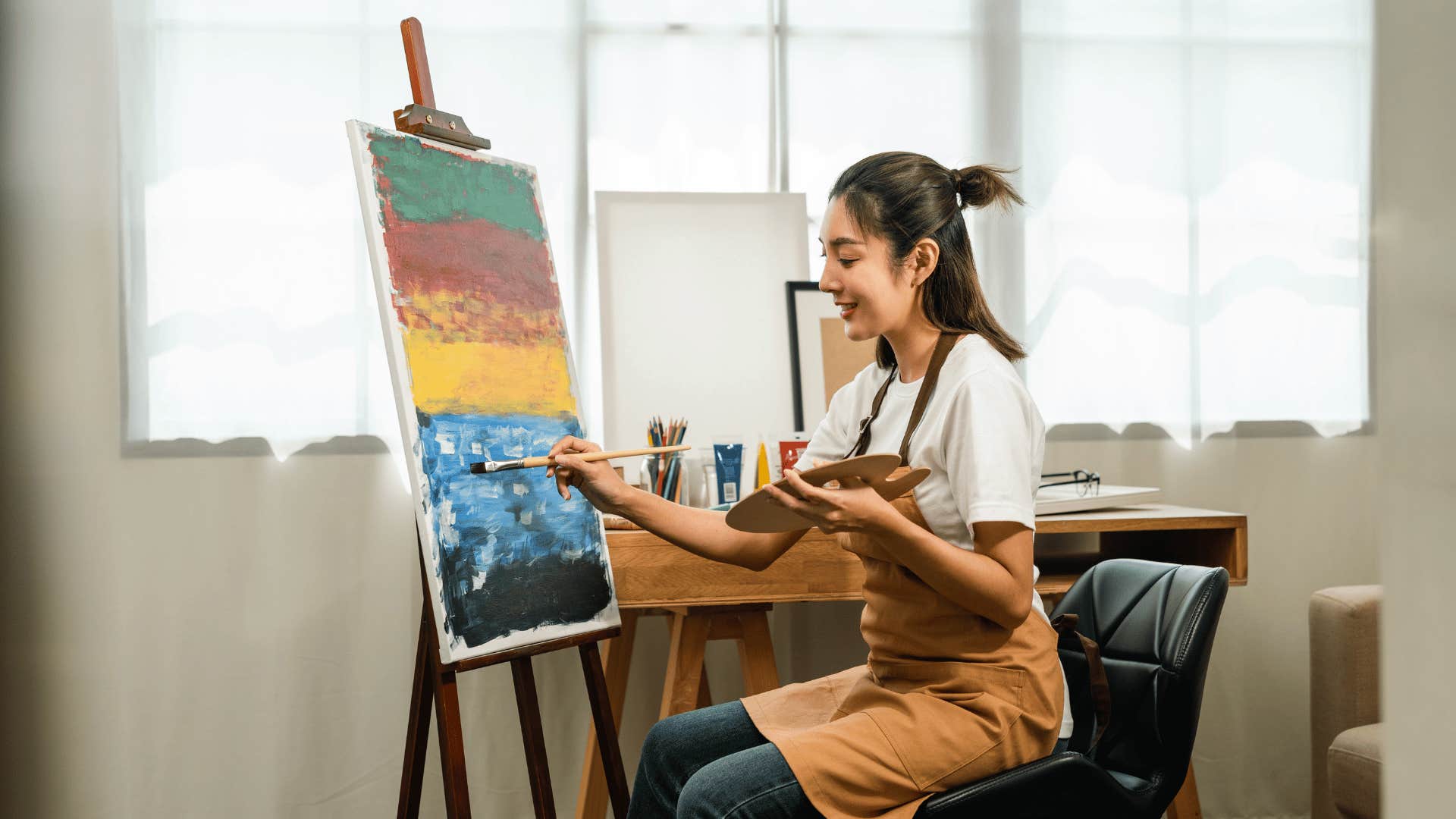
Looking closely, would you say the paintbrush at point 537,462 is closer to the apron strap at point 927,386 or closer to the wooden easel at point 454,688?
the wooden easel at point 454,688

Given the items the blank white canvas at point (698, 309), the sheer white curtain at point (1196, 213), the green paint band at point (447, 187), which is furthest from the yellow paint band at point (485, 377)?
the sheer white curtain at point (1196, 213)

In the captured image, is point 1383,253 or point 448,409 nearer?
point 1383,253

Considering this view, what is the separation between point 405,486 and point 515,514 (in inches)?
33.7

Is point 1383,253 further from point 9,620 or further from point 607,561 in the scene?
point 9,620

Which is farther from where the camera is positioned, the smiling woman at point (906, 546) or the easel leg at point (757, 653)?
the easel leg at point (757, 653)

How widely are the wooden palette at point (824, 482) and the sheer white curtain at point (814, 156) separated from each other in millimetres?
1189

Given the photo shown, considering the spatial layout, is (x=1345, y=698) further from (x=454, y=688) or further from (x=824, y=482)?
(x=454, y=688)

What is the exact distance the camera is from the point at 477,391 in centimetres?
171

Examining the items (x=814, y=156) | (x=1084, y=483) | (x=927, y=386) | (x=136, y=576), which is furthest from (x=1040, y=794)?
(x=136, y=576)

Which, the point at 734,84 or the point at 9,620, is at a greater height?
the point at 734,84

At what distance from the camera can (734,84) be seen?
2568 millimetres

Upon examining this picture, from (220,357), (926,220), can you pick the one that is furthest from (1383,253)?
(220,357)

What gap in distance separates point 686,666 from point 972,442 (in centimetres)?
90

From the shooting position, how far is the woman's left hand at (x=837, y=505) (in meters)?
1.21
